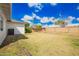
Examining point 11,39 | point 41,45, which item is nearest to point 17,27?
point 11,39

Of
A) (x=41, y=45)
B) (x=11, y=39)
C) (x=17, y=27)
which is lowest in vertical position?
(x=41, y=45)

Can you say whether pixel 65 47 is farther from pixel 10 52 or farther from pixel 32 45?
pixel 10 52

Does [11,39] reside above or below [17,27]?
below

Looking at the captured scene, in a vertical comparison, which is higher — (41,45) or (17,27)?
(17,27)

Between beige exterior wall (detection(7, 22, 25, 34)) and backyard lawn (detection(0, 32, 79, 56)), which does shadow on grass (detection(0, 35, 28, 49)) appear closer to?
backyard lawn (detection(0, 32, 79, 56))

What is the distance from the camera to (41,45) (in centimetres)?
584

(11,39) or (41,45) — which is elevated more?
(11,39)

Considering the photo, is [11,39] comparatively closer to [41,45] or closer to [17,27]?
[17,27]

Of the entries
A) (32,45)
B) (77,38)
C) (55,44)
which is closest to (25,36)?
(32,45)

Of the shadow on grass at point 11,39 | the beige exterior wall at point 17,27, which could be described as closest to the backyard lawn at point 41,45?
the shadow on grass at point 11,39

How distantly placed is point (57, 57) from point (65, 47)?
11.4 inches

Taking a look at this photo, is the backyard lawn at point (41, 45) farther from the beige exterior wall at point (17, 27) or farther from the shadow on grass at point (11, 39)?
the beige exterior wall at point (17, 27)

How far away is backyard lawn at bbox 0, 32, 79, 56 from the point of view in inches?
228

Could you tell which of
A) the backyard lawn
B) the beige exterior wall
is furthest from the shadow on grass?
the beige exterior wall
